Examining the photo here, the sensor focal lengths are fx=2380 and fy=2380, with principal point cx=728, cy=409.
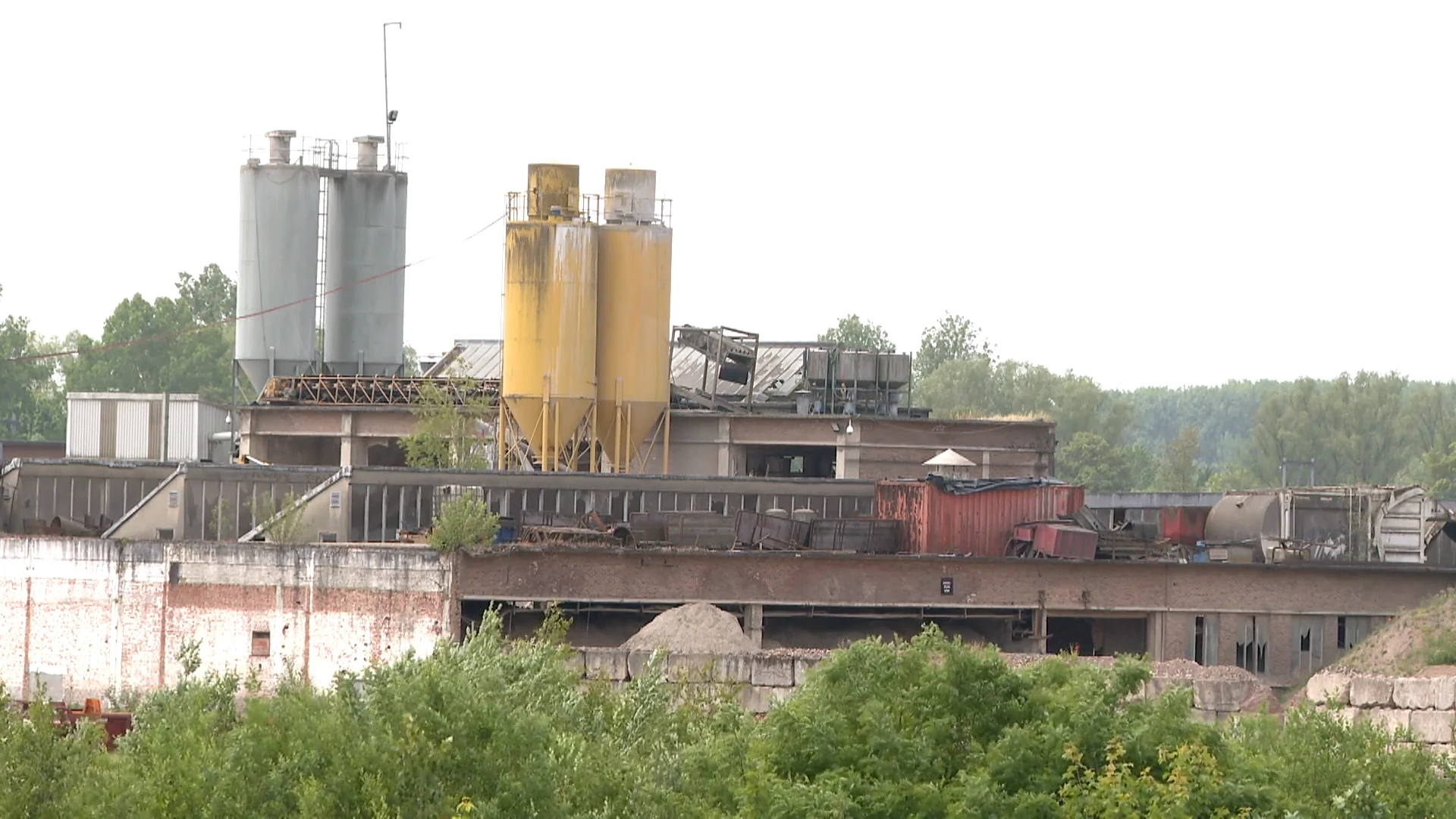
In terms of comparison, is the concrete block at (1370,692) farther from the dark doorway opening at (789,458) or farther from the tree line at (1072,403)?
the tree line at (1072,403)

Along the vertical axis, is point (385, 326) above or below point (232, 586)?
above

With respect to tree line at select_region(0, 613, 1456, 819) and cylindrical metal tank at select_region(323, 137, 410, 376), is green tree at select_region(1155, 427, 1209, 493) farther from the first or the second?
tree line at select_region(0, 613, 1456, 819)

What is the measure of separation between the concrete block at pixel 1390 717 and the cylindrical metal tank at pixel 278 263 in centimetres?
5301

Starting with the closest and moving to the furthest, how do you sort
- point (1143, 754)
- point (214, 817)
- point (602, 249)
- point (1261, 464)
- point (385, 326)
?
point (214, 817) → point (1143, 754) → point (602, 249) → point (385, 326) → point (1261, 464)

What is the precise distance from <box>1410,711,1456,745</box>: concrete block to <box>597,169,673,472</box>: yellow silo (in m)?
37.2

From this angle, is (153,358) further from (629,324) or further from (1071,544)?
(1071,544)

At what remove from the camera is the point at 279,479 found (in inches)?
2140

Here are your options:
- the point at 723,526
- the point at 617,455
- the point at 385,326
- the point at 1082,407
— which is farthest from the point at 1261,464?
the point at 723,526

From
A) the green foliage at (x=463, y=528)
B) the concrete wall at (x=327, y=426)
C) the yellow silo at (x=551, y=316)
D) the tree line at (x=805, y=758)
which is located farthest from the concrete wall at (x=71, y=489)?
the tree line at (x=805, y=758)

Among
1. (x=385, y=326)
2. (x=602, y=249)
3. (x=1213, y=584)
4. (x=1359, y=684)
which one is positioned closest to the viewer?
(x=1359, y=684)

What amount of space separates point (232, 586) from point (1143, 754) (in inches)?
1122

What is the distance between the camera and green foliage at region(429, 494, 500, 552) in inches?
1866

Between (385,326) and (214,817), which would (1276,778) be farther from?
(385,326)

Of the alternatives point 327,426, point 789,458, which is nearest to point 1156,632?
point 789,458
